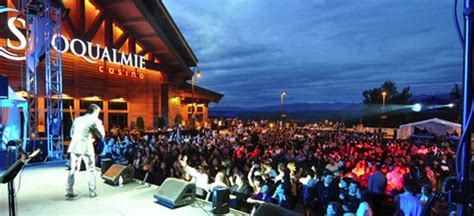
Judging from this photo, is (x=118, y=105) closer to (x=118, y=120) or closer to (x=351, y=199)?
(x=118, y=120)

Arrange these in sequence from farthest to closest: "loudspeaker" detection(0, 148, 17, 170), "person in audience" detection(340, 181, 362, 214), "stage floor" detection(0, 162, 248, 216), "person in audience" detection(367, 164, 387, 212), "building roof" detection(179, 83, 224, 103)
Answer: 1. "building roof" detection(179, 83, 224, 103)
2. "loudspeaker" detection(0, 148, 17, 170)
3. "person in audience" detection(367, 164, 387, 212)
4. "person in audience" detection(340, 181, 362, 214)
5. "stage floor" detection(0, 162, 248, 216)

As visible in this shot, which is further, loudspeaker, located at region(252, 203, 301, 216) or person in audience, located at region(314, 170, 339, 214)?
person in audience, located at region(314, 170, 339, 214)

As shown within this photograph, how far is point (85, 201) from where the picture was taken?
497cm

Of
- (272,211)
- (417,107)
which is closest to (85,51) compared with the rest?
(272,211)

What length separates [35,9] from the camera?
10.2 m

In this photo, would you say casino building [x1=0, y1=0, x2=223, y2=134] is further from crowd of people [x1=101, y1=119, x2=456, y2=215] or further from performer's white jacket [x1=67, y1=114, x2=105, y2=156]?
performer's white jacket [x1=67, y1=114, x2=105, y2=156]

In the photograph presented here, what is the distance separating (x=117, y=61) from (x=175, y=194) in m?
18.6

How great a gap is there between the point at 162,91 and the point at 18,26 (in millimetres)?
11937

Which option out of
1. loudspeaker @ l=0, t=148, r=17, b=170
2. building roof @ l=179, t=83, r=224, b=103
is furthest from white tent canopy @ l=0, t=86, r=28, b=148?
building roof @ l=179, t=83, r=224, b=103

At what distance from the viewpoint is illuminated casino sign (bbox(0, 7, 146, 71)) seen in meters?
15.0

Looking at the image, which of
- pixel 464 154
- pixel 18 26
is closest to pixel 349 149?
pixel 464 154

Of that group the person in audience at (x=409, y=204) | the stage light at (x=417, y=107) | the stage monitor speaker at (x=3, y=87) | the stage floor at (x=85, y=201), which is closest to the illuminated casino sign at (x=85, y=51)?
the stage monitor speaker at (x=3, y=87)

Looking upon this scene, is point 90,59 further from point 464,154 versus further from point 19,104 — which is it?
point 464,154

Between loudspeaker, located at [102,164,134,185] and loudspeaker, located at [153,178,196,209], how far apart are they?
4.78 ft
